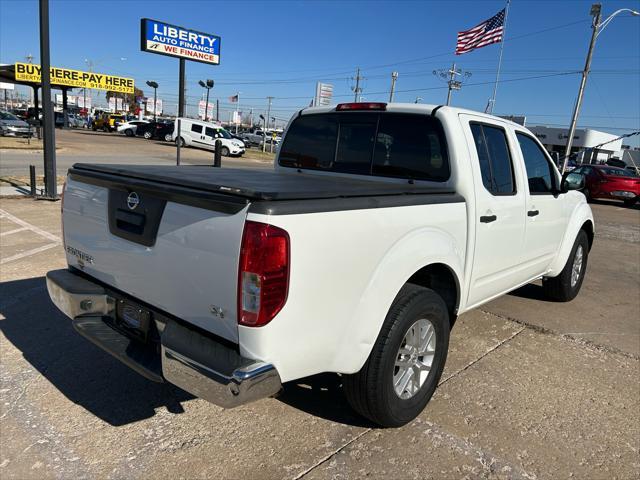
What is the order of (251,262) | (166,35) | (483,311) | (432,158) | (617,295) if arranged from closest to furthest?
(251,262) → (432,158) → (483,311) → (617,295) → (166,35)

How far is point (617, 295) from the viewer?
641 cm

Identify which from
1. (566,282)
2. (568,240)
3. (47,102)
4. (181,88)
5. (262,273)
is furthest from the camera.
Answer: (181,88)

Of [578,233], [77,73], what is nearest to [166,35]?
[578,233]

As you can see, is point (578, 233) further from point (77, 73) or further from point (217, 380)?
point (77, 73)

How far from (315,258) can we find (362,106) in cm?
210

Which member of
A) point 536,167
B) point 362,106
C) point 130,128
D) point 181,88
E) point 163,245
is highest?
point 181,88

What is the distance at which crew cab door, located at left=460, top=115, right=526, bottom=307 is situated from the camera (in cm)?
357

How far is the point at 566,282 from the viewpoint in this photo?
219 inches

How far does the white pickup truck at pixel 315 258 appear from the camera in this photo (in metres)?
2.16

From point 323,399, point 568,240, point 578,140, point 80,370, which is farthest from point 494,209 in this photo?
point 578,140

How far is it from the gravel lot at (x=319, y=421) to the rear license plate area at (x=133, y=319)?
567 mm

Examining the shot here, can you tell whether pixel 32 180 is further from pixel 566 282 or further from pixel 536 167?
pixel 566 282

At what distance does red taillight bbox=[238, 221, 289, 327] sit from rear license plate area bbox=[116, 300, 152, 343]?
0.80m

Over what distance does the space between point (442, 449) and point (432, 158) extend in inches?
75.8
